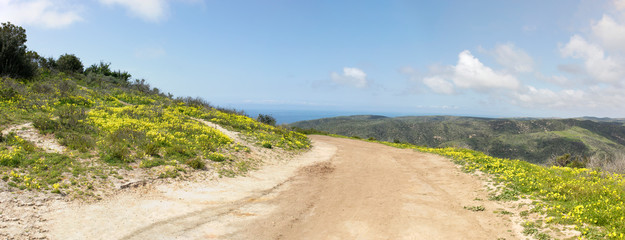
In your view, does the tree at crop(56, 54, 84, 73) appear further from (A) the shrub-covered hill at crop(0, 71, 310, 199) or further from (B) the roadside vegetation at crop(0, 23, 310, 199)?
(A) the shrub-covered hill at crop(0, 71, 310, 199)

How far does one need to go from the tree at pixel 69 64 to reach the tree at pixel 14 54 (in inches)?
368

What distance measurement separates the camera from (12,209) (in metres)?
6.59

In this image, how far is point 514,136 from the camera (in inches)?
3216

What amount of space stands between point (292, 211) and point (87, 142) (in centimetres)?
916

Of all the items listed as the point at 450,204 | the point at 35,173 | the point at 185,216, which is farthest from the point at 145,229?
the point at 450,204

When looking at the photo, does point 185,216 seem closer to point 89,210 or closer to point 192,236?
point 192,236

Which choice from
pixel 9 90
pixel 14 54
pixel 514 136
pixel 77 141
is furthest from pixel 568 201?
pixel 514 136

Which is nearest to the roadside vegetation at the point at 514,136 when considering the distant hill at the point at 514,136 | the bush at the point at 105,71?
the distant hill at the point at 514,136

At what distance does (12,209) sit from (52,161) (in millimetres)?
3164

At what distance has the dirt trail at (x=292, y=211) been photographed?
23.0 ft

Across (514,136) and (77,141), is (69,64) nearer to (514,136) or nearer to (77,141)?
(77,141)

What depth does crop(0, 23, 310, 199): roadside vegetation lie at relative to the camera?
8.67 m

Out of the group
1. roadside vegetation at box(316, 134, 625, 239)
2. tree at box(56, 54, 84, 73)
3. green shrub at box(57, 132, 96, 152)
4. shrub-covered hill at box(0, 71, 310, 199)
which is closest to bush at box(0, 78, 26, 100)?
shrub-covered hill at box(0, 71, 310, 199)

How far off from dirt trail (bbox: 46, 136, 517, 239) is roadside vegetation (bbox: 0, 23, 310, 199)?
1.48 meters
